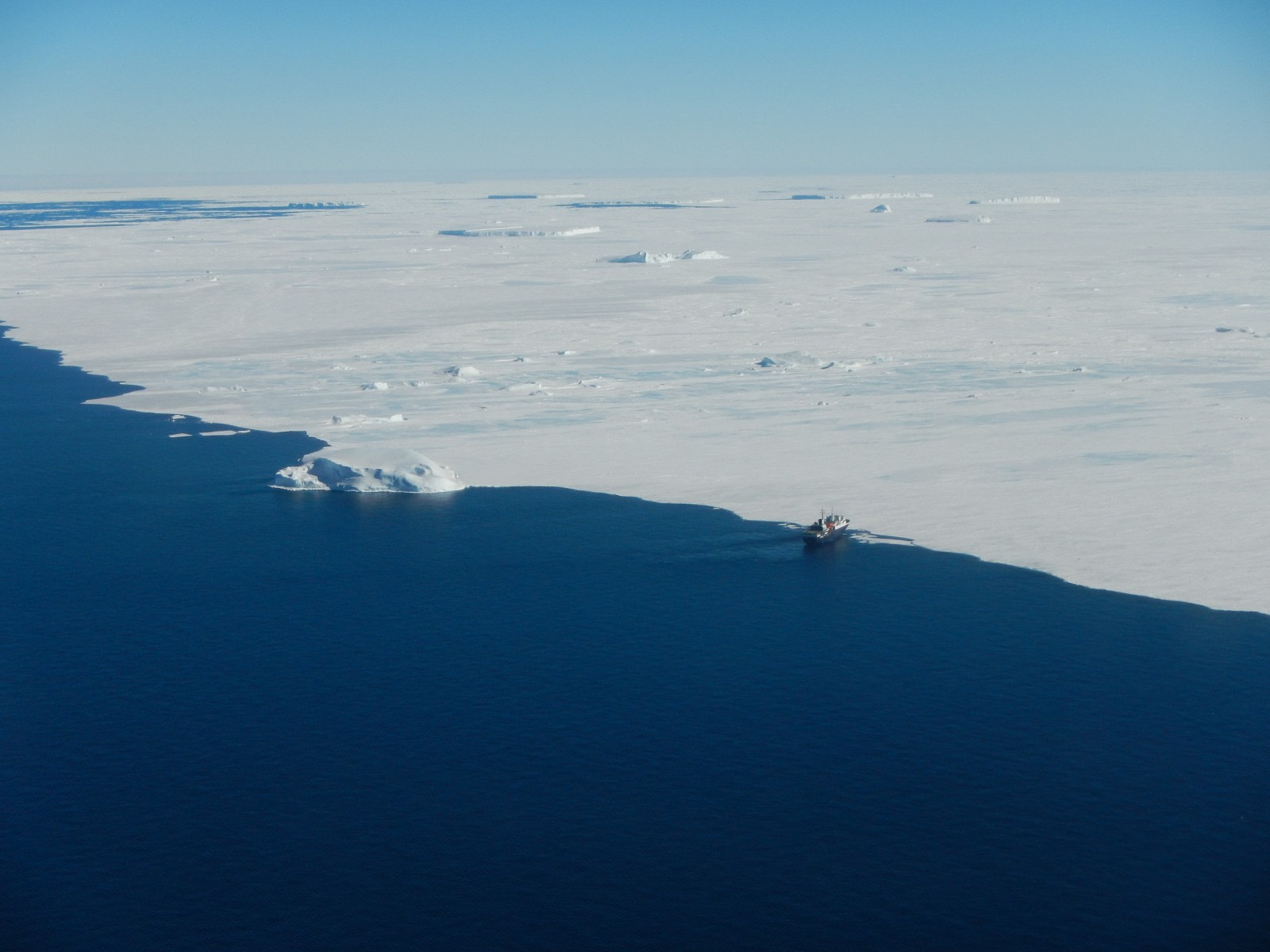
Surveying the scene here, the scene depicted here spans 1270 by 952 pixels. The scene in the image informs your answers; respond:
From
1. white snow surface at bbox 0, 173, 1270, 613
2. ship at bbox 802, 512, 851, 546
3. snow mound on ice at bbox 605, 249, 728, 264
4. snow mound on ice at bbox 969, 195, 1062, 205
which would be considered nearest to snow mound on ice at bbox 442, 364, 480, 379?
white snow surface at bbox 0, 173, 1270, 613

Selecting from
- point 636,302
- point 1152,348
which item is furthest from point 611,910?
A: point 636,302

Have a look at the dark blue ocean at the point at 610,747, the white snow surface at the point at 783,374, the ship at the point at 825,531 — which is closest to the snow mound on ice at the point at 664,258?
the white snow surface at the point at 783,374

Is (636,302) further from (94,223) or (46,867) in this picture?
(94,223)

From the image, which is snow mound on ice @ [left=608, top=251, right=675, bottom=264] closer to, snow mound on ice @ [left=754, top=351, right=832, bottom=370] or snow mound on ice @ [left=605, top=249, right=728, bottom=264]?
snow mound on ice @ [left=605, top=249, right=728, bottom=264]

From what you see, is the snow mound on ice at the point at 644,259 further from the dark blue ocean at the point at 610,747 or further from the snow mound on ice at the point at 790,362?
the dark blue ocean at the point at 610,747

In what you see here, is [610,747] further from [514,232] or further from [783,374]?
[514,232]

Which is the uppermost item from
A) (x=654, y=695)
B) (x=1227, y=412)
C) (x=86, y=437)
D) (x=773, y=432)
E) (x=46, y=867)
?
(x=1227, y=412)

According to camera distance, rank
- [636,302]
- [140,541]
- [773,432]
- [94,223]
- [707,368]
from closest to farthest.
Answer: [140,541], [773,432], [707,368], [636,302], [94,223]
